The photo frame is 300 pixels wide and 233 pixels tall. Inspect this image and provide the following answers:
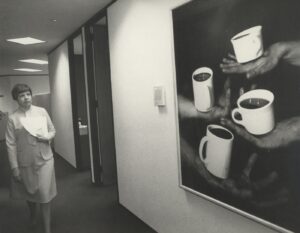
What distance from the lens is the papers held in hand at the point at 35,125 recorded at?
257cm

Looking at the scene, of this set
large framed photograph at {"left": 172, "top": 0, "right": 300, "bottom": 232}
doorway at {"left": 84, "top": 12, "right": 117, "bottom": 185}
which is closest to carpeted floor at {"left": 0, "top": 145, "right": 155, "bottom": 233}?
doorway at {"left": 84, "top": 12, "right": 117, "bottom": 185}

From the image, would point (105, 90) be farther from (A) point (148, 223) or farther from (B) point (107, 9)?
(A) point (148, 223)

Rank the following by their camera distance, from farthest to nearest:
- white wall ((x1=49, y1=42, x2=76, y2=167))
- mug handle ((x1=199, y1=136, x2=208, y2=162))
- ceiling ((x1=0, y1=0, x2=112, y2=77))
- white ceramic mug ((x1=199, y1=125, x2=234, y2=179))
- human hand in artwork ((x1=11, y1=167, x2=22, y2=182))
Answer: white wall ((x1=49, y1=42, x2=76, y2=167))
ceiling ((x1=0, y1=0, x2=112, y2=77))
human hand in artwork ((x1=11, y1=167, x2=22, y2=182))
mug handle ((x1=199, y1=136, x2=208, y2=162))
white ceramic mug ((x1=199, y1=125, x2=234, y2=179))

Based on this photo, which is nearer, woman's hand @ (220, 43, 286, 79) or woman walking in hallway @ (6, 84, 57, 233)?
woman's hand @ (220, 43, 286, 79)

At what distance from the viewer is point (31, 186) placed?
8.55 feet

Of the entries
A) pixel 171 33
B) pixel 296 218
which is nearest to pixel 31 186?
pixel 171 33

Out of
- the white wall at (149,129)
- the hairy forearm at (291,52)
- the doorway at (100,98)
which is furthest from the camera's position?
the doorway at (100,98)

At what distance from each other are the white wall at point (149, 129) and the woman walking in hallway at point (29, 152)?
792 millimetres

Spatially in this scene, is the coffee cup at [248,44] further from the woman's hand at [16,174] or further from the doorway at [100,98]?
the doorway at [100,98]

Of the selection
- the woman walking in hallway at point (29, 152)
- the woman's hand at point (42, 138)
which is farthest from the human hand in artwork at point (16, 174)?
the woman's hand at point (42, 138)

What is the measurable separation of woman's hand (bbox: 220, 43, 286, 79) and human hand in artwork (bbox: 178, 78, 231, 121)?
0.26ft

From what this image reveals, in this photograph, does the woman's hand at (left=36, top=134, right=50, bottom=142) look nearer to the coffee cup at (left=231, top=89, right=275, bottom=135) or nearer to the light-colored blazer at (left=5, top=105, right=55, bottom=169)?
the light-colored blazer at (left=5, top=105, right=55, bottom=169)

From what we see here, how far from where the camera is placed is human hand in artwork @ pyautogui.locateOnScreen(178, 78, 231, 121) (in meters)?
1.58

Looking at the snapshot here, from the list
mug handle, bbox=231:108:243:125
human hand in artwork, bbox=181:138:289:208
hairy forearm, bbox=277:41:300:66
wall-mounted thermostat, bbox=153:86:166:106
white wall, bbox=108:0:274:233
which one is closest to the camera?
hairy forearm, bbox=277:41:300:66
